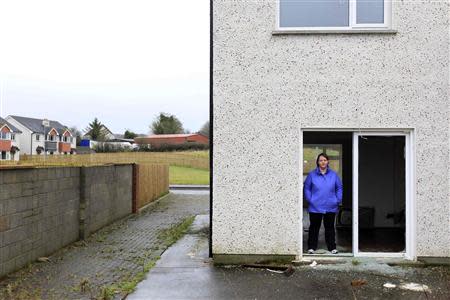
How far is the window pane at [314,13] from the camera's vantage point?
7863 mm

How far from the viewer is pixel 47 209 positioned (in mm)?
8820

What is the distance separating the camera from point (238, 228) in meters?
7.75

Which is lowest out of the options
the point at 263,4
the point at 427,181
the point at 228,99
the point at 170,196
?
the point at 170,196

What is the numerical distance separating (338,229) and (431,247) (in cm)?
343

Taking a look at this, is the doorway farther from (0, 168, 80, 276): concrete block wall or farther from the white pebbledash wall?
(0, 168, 80, 276): concrete block wall

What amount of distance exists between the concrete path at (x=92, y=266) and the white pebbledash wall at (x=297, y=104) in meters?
1.73

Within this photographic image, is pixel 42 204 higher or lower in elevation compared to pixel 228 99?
lower

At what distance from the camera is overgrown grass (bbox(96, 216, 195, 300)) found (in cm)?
634

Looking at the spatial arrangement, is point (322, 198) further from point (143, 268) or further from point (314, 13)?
point (143, 268)

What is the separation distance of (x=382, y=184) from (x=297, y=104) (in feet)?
14.4

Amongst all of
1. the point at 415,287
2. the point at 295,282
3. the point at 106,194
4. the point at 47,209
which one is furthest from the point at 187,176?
the point at 415,287

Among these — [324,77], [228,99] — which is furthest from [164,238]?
[324,77]

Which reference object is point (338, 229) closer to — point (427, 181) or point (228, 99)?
point (427, 181)

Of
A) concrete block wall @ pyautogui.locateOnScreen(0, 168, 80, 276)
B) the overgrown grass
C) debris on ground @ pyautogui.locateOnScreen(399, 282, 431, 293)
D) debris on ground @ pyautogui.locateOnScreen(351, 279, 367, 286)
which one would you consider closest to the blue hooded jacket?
debris on ground @ pyautogui.locateOnScreen(351, 279, 367, 286)
